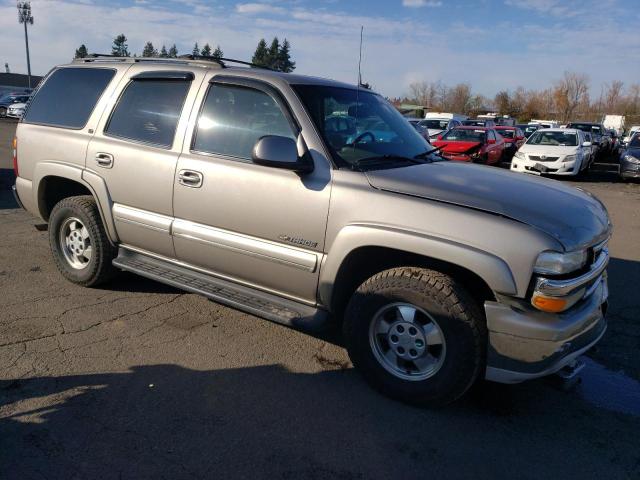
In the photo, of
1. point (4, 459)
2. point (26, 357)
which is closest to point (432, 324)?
point (4, 459)

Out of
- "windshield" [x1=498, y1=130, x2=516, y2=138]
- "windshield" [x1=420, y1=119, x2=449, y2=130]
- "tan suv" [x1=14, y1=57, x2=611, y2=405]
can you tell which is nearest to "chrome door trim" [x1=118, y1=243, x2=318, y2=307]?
"tan suv" [x1=14, y1=57, x2=611, y2=405]

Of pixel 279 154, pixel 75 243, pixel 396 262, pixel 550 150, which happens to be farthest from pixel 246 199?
pixel 550 150

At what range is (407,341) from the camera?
3.21 meters

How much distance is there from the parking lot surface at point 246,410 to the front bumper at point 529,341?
0.42 m

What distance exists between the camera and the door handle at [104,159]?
431 centimetres

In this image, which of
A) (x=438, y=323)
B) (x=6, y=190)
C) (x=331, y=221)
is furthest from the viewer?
(x=6, y=190)

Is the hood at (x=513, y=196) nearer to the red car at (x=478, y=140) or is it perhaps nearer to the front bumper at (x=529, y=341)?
the front bumper at (x=529, y=341)

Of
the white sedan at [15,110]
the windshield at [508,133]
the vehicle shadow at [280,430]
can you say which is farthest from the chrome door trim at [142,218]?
the white sedan at [15,110]

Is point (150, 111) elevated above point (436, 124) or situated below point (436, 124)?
above

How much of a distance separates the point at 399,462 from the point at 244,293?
5.34 feet

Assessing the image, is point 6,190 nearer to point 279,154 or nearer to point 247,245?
point 247,245

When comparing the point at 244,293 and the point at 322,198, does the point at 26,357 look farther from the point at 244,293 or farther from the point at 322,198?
the point at 322,198

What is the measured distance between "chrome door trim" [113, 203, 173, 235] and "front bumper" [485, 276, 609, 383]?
2.48m

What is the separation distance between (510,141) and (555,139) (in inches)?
248
